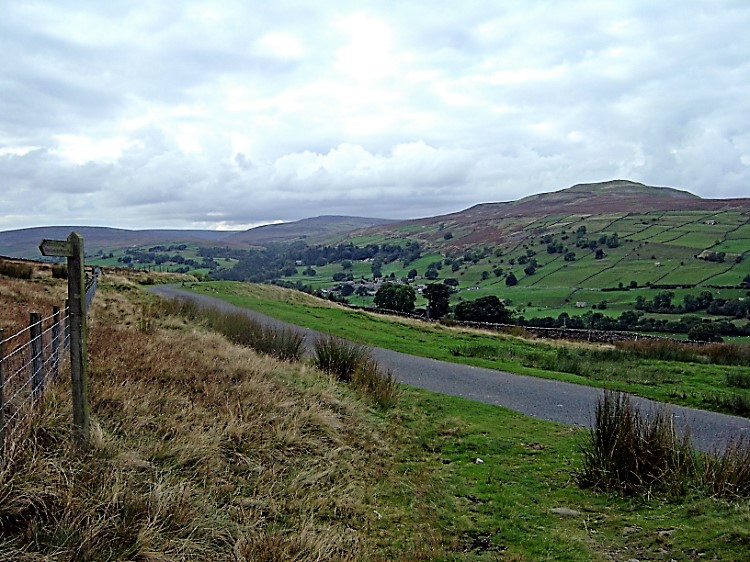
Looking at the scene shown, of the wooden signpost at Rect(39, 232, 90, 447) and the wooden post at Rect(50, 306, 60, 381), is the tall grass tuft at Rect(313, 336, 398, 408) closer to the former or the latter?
the wooden post at Rect(50, 306, 60, 381)

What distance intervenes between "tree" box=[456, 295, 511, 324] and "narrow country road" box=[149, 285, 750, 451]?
90.9 feet

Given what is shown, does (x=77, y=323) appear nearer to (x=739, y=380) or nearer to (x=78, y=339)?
(x=78, y=339)

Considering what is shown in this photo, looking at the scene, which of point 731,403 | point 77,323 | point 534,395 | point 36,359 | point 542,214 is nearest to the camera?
point 77,323

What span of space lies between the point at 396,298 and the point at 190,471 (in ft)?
137

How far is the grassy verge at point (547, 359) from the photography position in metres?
13.2

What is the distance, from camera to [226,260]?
121188mm

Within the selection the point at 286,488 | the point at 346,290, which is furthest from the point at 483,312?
the point at 286,488

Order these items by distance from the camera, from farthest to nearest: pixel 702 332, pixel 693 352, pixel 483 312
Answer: pixel 483 312 → pixel 702 332 → pixel 693 352

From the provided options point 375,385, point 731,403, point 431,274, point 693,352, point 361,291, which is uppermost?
point 375,385

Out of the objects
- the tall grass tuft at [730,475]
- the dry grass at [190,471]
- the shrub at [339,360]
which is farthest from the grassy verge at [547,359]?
the dry grass at [190,471]

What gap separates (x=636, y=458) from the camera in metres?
6.52

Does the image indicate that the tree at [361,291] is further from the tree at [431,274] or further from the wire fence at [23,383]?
the wire fence at [23,383]

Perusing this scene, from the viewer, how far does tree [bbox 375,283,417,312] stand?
4659 centimetres

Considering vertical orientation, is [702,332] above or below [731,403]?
below
